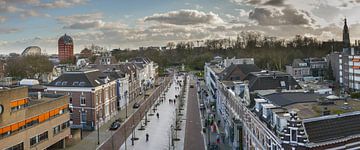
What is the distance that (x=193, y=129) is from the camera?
53.0m

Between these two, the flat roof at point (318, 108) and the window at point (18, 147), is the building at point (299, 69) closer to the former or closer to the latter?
the flat roof at point (318, 108)

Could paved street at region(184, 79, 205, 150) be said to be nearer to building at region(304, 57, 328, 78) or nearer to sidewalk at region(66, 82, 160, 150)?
sidewalk at region(66, 82, 160, 150)

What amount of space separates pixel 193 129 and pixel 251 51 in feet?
333

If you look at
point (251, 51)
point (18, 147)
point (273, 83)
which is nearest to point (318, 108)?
point (273, 83)

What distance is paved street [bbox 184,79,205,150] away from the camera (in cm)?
4416

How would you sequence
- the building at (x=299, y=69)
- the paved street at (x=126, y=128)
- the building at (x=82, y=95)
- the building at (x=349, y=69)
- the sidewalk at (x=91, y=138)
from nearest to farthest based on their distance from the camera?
1. the sidewalk at (x=91, y=138)
2. the paved street at (x=126, y=128)
3. the building at (x=82, y=95)
4. the building at (x=349, y=69)
5. the building at (x=299, y=69)

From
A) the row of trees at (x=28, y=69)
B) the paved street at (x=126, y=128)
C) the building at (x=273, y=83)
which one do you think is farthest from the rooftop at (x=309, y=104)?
the row of trees at (x=28, y=69)

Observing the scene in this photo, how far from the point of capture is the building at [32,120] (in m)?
34.3

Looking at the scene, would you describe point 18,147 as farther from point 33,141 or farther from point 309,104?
point 309,104

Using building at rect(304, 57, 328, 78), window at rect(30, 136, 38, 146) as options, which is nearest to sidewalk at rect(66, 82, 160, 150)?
window at rect(30, 136, 38, 146)

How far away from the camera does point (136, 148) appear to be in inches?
1706

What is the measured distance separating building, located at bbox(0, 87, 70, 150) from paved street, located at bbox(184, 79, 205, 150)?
51.3 ft

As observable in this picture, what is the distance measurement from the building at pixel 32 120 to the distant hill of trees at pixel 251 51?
83626 mm

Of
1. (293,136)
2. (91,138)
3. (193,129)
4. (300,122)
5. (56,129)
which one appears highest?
(300,122)
